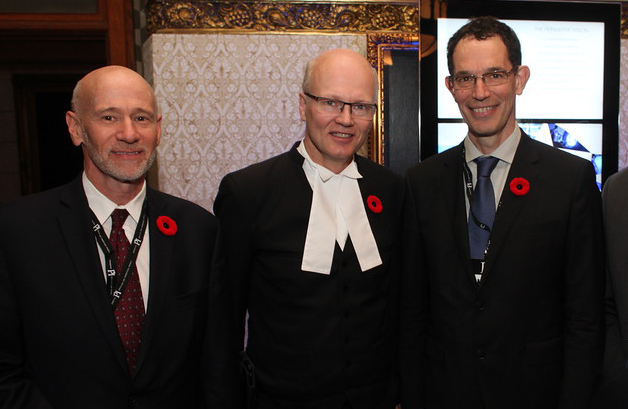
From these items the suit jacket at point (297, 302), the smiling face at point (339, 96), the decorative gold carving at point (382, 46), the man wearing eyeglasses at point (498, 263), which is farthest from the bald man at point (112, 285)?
the decorative gold carving at point (382, 46)

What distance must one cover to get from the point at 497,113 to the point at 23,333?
176cm

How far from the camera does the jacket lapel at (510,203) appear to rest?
182 cm

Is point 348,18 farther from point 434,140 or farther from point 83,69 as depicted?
point 83,69

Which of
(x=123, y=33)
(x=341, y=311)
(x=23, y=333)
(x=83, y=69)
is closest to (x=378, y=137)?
(x=123, y=33)

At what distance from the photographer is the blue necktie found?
1883 mm

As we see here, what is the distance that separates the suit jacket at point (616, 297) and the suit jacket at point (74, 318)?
153 centimetres

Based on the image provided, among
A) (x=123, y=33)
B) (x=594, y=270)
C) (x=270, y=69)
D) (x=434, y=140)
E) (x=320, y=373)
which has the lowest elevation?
(x=320, y=373)

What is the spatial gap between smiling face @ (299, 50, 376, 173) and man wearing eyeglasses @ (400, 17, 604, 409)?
0.34 meters

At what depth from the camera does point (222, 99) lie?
407 cm

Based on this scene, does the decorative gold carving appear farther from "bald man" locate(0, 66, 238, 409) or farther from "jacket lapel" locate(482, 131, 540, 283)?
"bald man" locate(0, 66, 238, 409)

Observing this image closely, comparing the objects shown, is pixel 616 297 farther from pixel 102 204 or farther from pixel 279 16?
pixel 279 16

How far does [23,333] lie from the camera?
61.2 inches

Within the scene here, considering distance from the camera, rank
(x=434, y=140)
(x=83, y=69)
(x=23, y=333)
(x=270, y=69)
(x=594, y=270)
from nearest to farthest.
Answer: (x=23, y=333), (x=594, y=270), (x=434, y=140), (x=270, y=69), (x=83, y=69)

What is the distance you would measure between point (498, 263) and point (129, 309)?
1.25 metres
